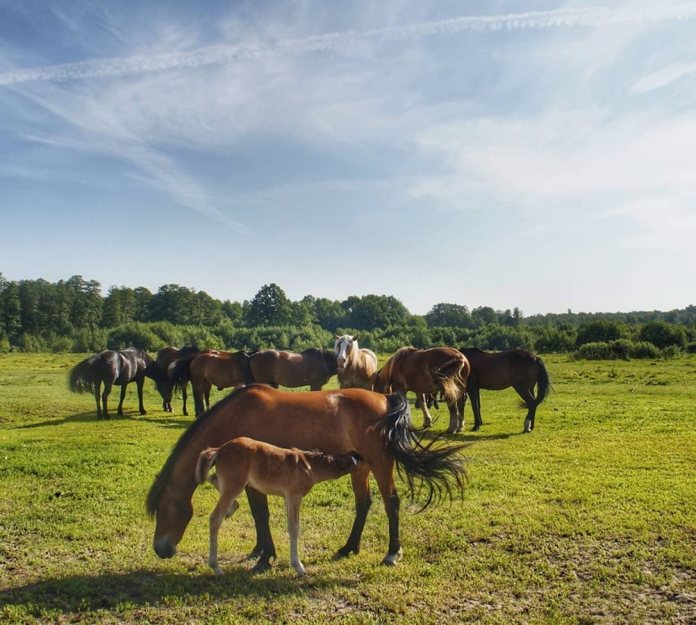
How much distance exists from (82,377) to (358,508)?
12966 mm

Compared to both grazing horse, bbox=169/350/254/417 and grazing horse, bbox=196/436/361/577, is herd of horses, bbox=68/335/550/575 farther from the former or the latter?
grazing horse, bbox=169/350/254/417

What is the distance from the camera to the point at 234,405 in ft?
16.5

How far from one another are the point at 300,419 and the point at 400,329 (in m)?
60.6

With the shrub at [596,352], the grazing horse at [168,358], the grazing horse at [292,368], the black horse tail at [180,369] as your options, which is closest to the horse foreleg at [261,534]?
the grazing horse at [292,368]

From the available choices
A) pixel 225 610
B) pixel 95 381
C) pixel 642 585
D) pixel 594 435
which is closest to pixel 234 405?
pixel 225 610

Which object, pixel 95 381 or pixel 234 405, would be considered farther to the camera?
pixel 95 381

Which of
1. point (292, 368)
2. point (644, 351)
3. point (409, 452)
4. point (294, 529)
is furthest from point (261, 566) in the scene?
point (644, 351)

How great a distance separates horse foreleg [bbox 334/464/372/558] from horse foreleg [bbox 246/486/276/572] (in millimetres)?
679

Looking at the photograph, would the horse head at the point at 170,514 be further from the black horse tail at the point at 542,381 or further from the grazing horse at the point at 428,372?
the black horse tail at the point at 542,381

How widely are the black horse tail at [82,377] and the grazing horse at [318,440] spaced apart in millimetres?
11959

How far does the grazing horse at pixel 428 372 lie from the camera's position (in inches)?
453

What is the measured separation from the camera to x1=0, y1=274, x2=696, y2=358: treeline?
44750mm

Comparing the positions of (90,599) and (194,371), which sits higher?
(194,371)

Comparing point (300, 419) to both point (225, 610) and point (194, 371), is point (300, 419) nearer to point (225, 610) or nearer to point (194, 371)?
point (225, 610)
